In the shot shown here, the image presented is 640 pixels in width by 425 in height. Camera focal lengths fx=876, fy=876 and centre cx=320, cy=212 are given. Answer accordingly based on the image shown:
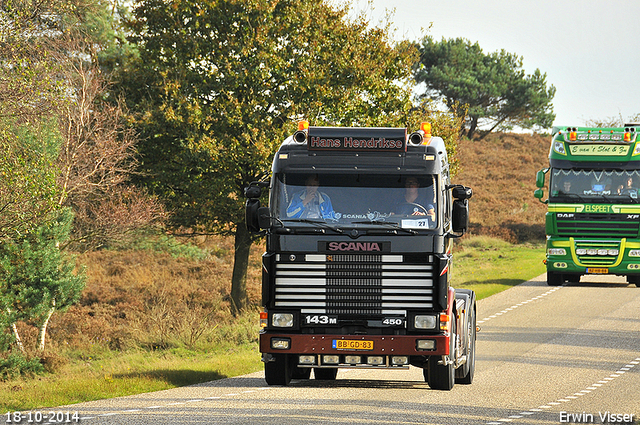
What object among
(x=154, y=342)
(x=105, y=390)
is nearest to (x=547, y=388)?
(x=105, y=390)

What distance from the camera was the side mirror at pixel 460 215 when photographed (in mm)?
12523

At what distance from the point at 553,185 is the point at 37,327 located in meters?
16.6

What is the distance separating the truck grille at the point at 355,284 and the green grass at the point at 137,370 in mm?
4203

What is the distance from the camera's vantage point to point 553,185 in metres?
26.7

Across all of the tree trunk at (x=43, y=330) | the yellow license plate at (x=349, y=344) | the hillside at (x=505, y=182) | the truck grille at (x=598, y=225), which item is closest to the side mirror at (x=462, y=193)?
the yellow license plate at (x=349, y=344)

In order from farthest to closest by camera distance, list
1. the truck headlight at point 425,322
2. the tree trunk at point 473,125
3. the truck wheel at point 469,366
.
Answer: the tree trunk at point 473,125 < the truck wheel at point 469,366 < the truck headlight at point 425,322

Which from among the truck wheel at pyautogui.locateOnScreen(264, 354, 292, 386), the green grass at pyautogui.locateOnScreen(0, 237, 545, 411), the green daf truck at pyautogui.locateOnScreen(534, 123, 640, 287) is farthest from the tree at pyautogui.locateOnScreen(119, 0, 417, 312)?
the truck wheel at pyautogui.locateOnScreen(264, 354, 292, 386)

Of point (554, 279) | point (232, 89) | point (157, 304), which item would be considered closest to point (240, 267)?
point (157, 304)

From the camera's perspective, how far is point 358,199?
A: 39.9 ft

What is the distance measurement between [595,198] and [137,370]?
15.0 meters

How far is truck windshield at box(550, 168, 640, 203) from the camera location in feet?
85.1

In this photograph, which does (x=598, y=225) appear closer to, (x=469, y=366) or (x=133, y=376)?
(x=469, y=366)

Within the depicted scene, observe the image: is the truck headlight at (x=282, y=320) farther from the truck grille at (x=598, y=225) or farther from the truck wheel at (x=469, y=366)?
the truck grille at (x=598, y=225)

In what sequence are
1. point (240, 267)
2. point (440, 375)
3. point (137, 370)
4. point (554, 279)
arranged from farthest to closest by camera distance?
point (240, 267)
point (554, 279)
point (137, 370)
point (440, 375)
